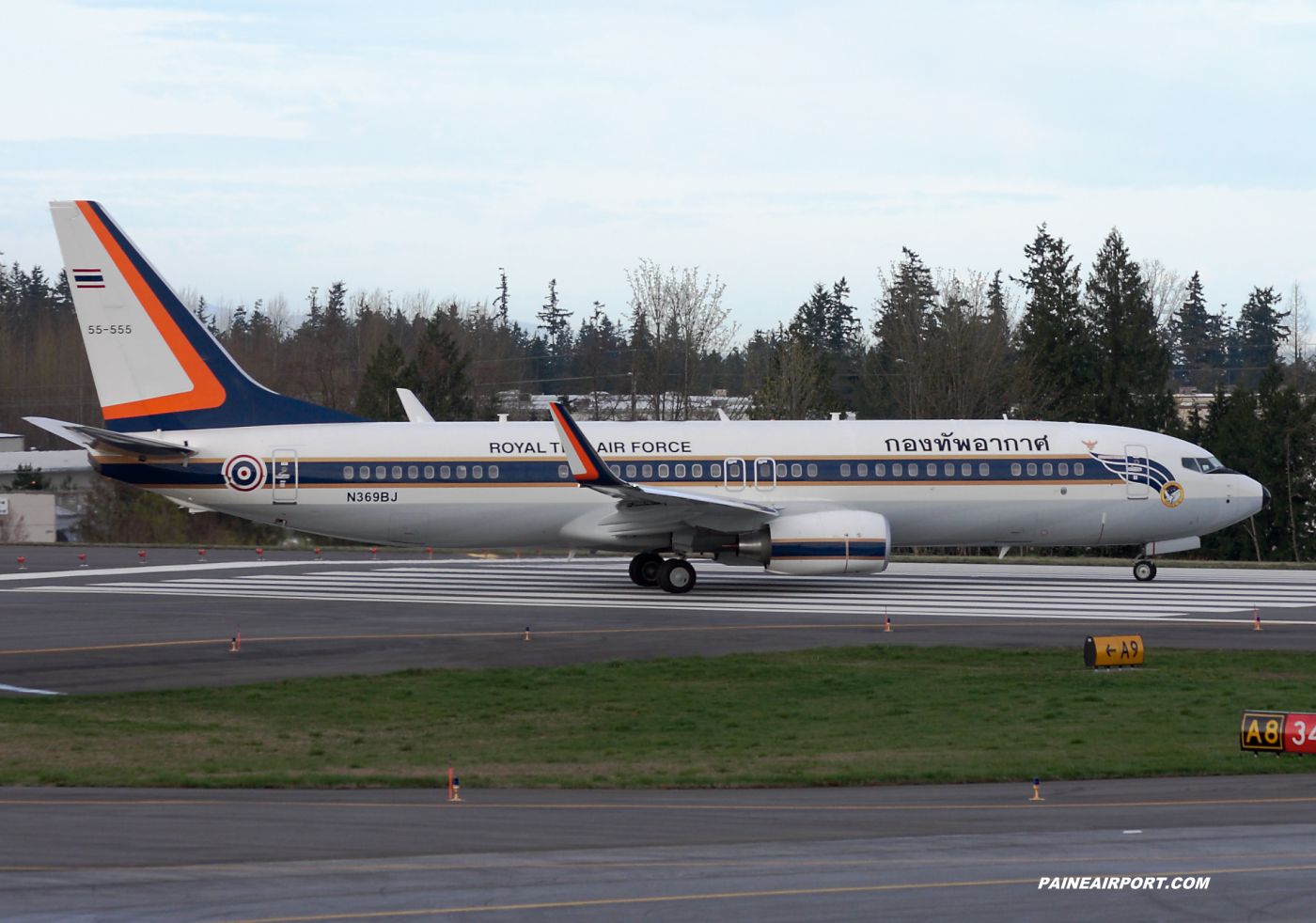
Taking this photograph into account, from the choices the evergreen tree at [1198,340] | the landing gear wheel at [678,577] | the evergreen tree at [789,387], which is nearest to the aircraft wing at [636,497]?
the landing gear wheel at [678,577]

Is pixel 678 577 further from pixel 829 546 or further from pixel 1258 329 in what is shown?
pixel 1258 329

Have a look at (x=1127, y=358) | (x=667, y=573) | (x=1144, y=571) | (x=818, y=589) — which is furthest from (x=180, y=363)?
(x=1127, y=358)

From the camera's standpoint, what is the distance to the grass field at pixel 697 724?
1388cm

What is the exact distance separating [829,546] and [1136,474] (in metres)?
8.57

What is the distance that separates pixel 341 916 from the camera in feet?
27.9

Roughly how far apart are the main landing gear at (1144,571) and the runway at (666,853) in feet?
65.1

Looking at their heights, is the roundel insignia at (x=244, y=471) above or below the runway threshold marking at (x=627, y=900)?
above

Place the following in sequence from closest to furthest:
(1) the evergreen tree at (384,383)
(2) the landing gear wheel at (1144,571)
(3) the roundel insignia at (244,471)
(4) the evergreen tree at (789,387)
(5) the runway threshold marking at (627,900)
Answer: (5) the runway threshold marking at (627,900) < (3) the roundel insignia at (244,471) < (2) the landing gear wheel at (1144,571) < (4) the evergreen tree at (789,387) < (1) the evergreen tree at (384,383)

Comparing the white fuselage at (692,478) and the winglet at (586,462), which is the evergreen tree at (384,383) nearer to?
the white fuselage at (692,478)

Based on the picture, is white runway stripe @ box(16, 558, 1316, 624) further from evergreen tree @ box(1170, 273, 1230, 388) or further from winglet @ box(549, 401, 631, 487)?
evergreen tree @ box(1170, 273, 1230, 388)

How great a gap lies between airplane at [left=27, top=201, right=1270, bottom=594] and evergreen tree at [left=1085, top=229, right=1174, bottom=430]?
36909 millimetres

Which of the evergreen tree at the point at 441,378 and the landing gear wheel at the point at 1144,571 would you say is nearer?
the landing gear wheel at the point at 1144,571

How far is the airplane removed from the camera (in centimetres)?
2969

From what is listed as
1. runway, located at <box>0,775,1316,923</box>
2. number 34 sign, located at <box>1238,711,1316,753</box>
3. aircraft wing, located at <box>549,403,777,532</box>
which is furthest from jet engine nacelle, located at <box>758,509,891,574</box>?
runway, located at <box>0,775,1316,923</box>
